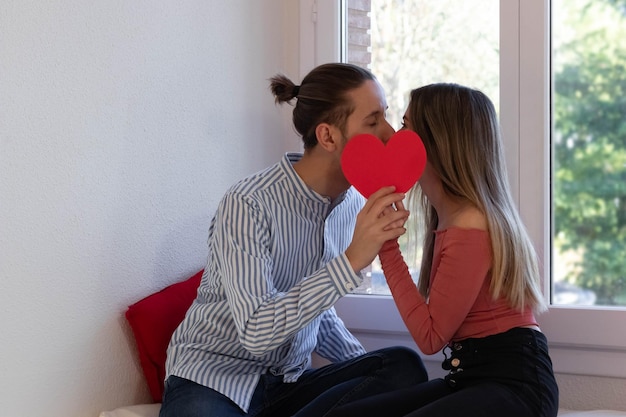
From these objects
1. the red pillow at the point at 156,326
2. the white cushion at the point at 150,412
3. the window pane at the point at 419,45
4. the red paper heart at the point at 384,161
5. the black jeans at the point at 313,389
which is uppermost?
the window pane at the point at 419,45

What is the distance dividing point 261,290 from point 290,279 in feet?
0.59

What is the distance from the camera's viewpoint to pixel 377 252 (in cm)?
147

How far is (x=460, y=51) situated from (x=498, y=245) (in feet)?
2.53

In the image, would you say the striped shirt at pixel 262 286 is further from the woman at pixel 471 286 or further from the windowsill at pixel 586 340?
A: the windowsill at pixel 586 340

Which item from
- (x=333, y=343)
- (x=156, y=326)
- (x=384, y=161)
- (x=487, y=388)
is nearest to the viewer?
(x=487, y=388)

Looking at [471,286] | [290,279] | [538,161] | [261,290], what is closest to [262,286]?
[261,290]

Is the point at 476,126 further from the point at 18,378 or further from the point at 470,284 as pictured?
the point at 18,378

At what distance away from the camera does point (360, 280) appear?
4.87 ft

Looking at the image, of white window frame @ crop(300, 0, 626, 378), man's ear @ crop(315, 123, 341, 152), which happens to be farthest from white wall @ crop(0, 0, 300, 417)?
white window frame @ crop(300, 0, 626, 378)

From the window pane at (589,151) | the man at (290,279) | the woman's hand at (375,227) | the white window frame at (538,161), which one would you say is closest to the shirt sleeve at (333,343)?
the man at (290,279)

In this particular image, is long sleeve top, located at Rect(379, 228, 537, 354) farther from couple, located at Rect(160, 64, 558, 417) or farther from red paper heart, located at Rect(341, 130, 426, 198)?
red paper heart, located at Rect(341, 130, 426, 198)

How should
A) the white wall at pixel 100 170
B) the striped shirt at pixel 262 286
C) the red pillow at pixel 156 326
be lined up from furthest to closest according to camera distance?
the red pillow at pixel 156 326 < the striped shirt at pixel 262 286 < the white wall at pixel 100 170

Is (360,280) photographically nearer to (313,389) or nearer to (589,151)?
(313,389)

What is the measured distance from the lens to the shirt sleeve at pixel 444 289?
1450 mm
